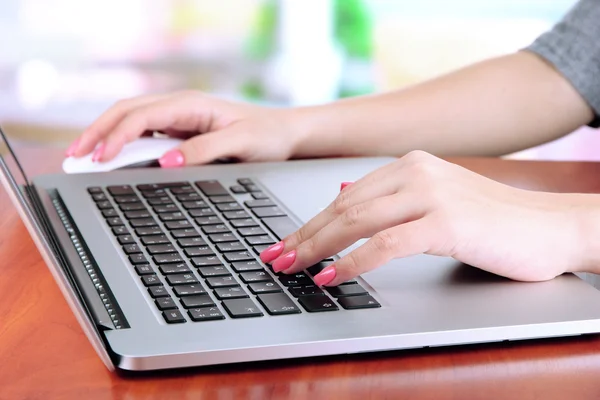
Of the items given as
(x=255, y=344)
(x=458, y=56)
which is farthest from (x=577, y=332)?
(x=458, y=56)

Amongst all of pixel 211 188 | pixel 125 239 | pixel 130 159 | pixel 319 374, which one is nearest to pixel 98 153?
pixel 130 159

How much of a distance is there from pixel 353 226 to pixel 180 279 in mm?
124

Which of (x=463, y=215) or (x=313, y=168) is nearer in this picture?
(x=463, y=215)

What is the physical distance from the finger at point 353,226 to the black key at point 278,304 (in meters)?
0.05

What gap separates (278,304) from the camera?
1.78 feet

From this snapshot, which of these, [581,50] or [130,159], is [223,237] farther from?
[581,50]

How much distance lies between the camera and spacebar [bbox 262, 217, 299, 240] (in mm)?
701

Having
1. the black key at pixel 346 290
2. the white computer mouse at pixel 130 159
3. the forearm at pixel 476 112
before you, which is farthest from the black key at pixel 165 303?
the forearm at pixel 476 112

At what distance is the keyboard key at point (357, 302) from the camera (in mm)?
547

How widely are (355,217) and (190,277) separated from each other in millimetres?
121

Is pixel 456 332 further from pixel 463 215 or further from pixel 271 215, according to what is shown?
pixel 271 215

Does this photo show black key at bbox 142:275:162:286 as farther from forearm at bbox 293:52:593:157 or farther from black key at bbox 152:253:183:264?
forearm at bbox 293:52:593:157

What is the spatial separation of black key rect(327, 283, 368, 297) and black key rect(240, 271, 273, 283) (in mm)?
44

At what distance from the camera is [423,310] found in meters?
0.55
